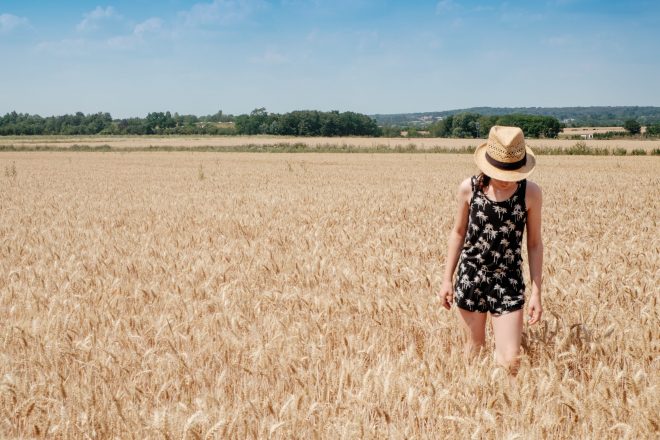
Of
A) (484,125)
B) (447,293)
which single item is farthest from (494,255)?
(484,125)

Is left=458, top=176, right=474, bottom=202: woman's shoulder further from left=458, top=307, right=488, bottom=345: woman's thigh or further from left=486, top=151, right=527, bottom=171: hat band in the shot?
left=458, top=307, right=488, bottom=345: woman's thigh

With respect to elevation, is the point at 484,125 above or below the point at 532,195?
above

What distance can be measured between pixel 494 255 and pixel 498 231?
0.16m

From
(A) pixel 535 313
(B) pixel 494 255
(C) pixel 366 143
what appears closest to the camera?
(A) pixel 535 313

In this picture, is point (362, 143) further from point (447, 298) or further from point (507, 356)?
point (507, 356)

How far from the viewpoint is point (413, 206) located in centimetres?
1373

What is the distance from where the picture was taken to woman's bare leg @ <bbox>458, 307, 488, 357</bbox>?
3967 mm

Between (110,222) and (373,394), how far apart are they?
360 inches

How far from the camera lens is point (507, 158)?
3.67m

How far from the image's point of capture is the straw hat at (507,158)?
3633 millimetres

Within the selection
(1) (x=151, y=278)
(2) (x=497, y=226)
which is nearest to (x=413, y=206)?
(1) (x=151, y=278)

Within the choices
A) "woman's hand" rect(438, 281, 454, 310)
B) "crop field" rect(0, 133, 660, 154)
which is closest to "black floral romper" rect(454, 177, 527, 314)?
"woman's hand" rect(438, 281, 454, 310)

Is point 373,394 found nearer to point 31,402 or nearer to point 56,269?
point 31,402

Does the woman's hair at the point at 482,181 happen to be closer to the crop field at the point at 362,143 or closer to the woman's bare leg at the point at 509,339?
the woman's bare leg at the point at 509,339
